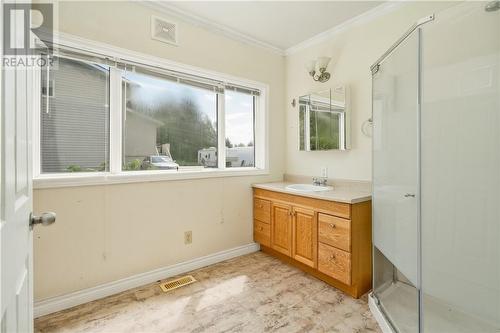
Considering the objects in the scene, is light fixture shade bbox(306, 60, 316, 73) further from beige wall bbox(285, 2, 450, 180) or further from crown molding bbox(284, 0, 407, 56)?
crown molding bbox(284, 0, 407, 56)

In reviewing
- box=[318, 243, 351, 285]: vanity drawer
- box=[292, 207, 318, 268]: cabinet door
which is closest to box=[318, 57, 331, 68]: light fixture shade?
box=[292, 207, 318, 268]: cabinet door

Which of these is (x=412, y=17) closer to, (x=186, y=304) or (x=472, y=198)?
(x=472, y=198)

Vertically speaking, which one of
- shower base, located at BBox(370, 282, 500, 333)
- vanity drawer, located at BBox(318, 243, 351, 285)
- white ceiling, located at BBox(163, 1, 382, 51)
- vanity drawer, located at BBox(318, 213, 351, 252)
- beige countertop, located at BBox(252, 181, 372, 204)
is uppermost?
white ceiling, located at BBox(163, 1, 382, 51)

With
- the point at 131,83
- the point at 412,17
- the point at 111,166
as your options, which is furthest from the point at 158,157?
the point at 412,17

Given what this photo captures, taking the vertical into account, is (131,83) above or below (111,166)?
above

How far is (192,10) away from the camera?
241 cm

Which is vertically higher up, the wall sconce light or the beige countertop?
the wall sconce light

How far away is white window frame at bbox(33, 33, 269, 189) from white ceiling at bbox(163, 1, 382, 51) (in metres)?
0.50

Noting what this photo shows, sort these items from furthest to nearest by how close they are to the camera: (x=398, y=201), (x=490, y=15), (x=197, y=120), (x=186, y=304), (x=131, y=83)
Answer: (x=197, y=120) → (x=131, y=83) → (x=186, y=304) → (x=398, y=201) → (x=490, y=15)

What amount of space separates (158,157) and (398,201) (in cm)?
207

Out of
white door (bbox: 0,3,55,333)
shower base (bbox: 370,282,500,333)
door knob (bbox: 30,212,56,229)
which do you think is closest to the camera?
white door (bbox: 0,3,55,333)

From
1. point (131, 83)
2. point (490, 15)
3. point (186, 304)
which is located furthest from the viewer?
point (131, 83)

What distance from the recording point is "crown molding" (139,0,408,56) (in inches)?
90.4

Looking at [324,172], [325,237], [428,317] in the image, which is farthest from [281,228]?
[428,317]
